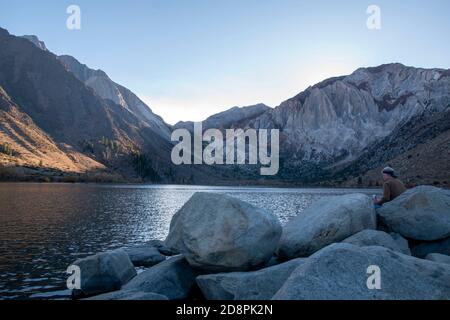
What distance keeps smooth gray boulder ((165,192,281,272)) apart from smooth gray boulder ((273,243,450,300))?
6257 mm

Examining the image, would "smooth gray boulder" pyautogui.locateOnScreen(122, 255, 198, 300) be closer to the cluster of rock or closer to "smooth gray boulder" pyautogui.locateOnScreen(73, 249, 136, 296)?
the cluster of rock

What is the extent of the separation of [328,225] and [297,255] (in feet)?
7.13

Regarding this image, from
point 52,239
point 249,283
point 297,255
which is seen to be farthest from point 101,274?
point 52,239

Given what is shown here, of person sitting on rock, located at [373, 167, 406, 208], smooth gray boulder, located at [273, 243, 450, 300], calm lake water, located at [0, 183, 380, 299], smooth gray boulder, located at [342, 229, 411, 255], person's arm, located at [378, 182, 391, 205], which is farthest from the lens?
person's arm, located at [378, 182, 391, 205]

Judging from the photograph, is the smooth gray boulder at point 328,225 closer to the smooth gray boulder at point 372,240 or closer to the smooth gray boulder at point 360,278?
the smooth gray boulder at point 372,240

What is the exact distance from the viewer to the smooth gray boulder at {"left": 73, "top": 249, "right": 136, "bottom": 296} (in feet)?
68.5

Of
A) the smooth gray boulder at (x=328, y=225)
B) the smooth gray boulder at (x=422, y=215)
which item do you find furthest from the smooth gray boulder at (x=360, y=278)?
the smooth gray boulder at (x=422, y=215)

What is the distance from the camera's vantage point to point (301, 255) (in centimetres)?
1983

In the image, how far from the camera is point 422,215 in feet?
69.3

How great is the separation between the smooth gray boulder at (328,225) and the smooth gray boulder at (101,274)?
8.83m

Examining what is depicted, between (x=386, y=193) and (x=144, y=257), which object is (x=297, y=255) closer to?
(x=386, y=193)

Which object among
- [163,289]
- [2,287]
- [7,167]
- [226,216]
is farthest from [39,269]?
[7,167]

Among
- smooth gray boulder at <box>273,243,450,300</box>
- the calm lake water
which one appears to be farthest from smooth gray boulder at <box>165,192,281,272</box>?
the calm lake water

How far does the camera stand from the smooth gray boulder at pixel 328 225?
19.9m
